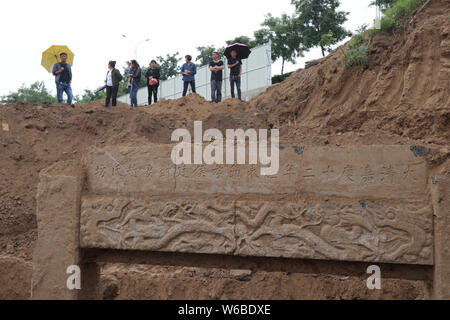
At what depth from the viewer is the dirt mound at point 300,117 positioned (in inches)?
271

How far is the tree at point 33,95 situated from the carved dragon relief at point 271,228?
102ft

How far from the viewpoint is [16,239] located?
7.59m

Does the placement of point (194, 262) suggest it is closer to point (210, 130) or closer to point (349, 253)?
point (349, 253)

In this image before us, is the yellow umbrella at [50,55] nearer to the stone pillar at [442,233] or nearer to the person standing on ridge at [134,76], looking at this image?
the person standing on ridge at [134,76]

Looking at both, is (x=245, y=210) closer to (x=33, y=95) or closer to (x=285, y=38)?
(x=285, y=38)

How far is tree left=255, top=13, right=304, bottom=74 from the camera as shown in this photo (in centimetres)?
2084

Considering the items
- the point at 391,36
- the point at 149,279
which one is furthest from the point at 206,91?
the point at 149,279

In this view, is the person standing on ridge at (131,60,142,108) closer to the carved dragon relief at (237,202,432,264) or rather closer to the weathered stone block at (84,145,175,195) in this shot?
the weathered stone block at (84,145,175,195)

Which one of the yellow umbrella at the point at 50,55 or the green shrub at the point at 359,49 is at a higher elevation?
the yellow umbrella at the point at 50,55

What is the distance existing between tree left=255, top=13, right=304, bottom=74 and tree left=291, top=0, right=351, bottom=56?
0.40m

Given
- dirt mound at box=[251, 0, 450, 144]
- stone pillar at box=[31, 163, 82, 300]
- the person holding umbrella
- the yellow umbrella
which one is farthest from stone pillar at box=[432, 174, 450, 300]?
the yellow umbrella

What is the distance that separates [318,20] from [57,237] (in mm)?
19412

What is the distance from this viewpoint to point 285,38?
21.1 m

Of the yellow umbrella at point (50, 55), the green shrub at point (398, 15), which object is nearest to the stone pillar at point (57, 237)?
the green shrub at point (398, 15)
